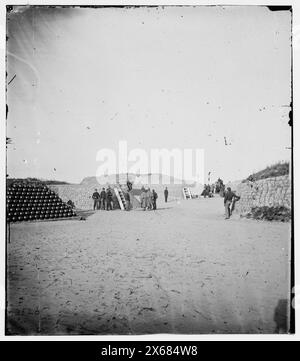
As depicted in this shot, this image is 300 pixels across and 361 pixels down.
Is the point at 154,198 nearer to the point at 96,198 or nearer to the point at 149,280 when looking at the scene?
the point at 96,198

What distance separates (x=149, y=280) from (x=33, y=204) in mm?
2025

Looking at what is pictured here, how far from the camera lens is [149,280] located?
330 centimetres

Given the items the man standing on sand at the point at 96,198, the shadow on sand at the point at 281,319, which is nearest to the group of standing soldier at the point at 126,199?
the man standing on sand at the point at 96,198

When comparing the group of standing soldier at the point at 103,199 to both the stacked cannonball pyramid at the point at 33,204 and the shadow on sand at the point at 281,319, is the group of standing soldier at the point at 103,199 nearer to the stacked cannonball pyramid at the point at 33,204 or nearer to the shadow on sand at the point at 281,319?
the stacked cannonball pyramid at the point at 33,204

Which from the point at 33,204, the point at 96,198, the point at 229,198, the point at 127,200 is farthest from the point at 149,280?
the point at 33,204

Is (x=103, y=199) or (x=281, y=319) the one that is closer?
(x=281, y=319)

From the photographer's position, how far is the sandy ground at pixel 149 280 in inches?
125

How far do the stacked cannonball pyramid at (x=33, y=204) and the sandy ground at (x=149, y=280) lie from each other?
10.3 inches

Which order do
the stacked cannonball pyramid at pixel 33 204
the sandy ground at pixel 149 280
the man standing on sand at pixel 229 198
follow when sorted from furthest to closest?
the man standing on sand at pixel 229 198
the stacked cannonball pyramid at pixel 33 204
the sandy ground at pixel 149 280

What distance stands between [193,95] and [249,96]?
716 mm

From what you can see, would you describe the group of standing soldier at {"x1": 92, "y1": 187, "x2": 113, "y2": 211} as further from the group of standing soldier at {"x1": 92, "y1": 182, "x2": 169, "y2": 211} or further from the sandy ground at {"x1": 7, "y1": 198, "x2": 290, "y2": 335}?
the sandy ground at {"x1": 7, "y1": 198, "x2": 290, "y2": 335}

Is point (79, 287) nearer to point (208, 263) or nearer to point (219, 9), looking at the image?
point (208, 263)

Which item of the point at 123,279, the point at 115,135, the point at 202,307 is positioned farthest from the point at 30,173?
the point at 202,307
